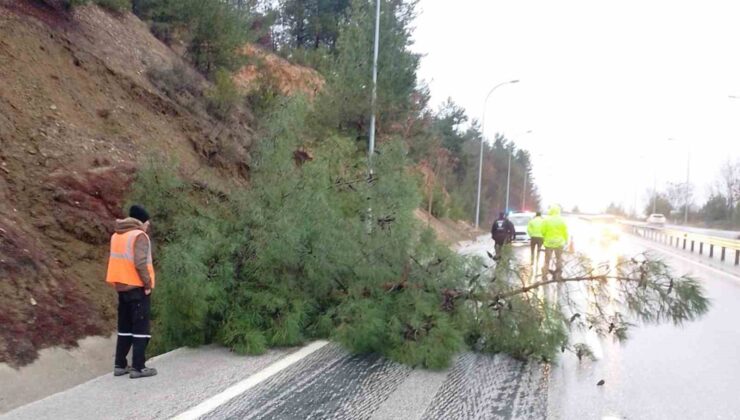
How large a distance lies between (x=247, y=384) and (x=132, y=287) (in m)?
1.48

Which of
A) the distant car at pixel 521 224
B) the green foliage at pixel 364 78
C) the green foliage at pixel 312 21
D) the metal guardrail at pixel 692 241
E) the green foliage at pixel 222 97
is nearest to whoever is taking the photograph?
the green foliage at pixel 222 97

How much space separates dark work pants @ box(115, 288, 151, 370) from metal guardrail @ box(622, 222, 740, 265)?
76.7 ft

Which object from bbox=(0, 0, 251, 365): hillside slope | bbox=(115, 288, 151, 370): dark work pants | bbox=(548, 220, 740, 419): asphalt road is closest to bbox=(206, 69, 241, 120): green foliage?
bbox=(0, 0, 251, 365): hillside slope

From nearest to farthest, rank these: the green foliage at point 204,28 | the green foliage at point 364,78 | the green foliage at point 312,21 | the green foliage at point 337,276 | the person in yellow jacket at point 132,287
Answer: the person in yellow jacket at point 132,287
the green foliage at point 337,276
the green foliage at point 364,78
the green foliage at point 204,28
the green foliage at point 312,21

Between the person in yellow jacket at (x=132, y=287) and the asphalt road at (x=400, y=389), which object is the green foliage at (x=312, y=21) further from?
the person in yellow jacket at (x=132, y=287)

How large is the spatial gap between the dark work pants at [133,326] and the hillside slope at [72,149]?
3.75 ft

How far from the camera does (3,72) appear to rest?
11.4m

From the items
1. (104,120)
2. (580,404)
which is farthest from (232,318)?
(104,120)

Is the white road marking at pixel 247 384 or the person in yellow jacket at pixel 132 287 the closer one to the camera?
the white road marking at pixel 247 384

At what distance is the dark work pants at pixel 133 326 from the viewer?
6203 millimetres

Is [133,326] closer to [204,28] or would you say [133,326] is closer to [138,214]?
[138,214]

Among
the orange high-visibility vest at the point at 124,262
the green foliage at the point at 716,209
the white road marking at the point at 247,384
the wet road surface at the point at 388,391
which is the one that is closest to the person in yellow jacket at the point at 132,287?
the orange high-visibility vest at the point at 124,262

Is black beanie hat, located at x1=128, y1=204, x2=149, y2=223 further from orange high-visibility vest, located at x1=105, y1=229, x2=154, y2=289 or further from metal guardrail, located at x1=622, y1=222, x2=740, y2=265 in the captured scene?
metal guardrail, located at x1=622, y1=222, x2=740, y2=265

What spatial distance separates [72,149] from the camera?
10.8 m
